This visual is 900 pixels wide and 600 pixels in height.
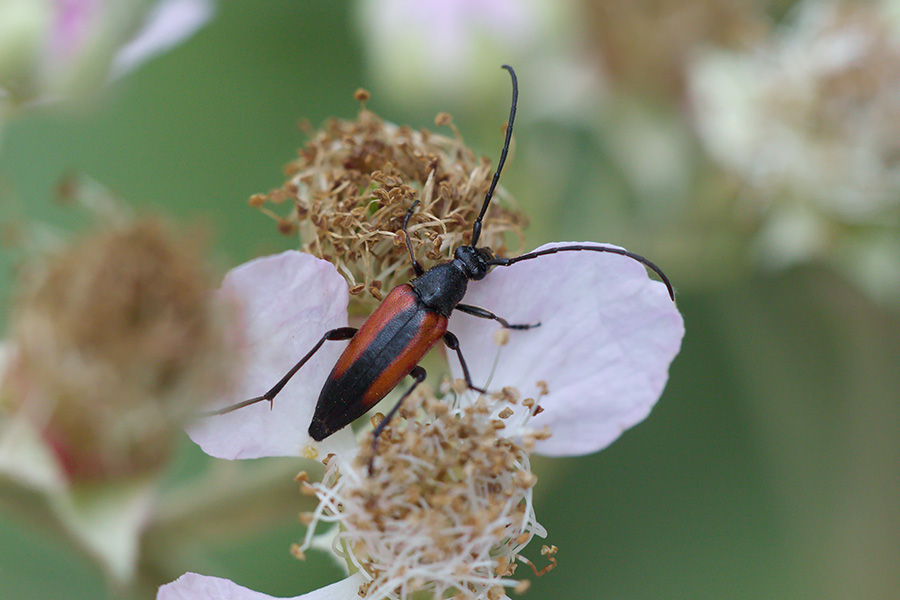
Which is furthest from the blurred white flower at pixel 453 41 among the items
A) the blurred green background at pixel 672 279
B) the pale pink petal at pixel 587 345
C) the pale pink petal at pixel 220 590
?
the pale pink petal at pixel 220 590

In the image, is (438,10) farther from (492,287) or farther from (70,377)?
(70,377)

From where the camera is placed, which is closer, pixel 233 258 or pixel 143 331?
pixel 143 331

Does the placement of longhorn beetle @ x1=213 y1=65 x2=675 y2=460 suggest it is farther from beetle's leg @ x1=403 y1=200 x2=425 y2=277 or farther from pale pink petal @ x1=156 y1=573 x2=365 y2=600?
pale pink petal @ x1=156 y1=573 x2=365 y2=600

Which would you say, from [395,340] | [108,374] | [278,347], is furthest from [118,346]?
[395,340]

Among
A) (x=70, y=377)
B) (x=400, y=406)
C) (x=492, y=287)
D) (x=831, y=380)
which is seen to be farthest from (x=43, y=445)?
(x=831, y=380)

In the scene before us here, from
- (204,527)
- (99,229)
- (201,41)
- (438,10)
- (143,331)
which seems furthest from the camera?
(201,41)

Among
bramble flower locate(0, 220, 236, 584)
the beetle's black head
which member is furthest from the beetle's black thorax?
bramble flower locate(0, 220, 236, 584)

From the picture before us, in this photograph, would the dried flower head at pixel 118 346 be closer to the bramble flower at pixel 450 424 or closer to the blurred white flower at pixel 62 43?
the bramble flower at pixel 450 424
